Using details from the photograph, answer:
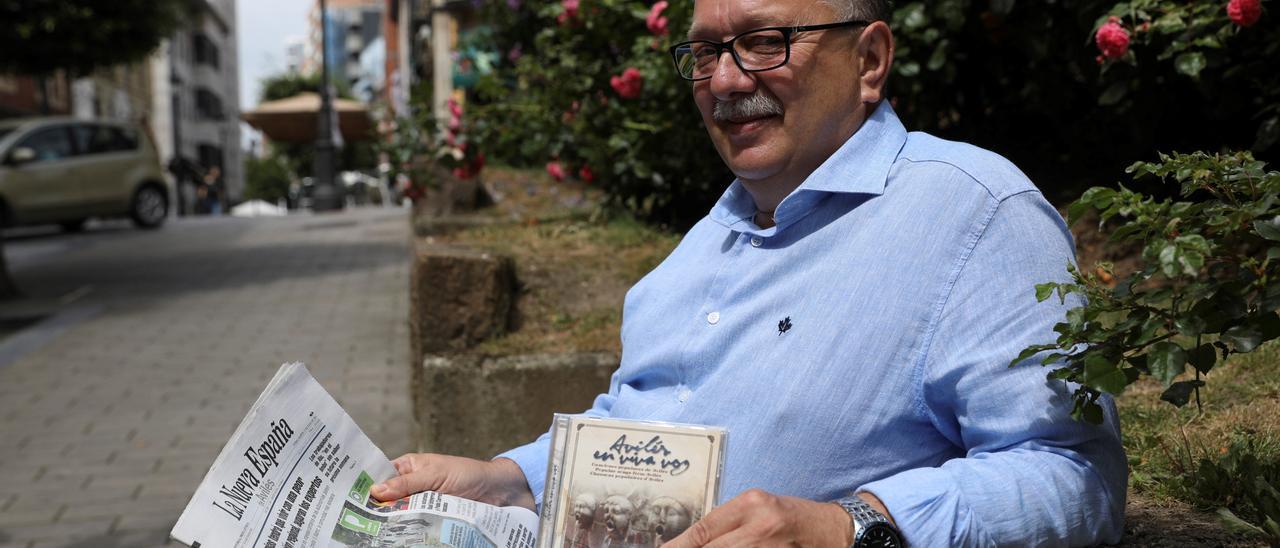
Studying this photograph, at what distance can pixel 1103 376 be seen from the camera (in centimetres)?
144

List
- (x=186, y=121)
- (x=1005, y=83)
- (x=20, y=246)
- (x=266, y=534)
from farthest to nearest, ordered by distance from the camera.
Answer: (x=186, y=121)
(x=20, y=246)
(x=1005, y=83)
(x=266, y=534)

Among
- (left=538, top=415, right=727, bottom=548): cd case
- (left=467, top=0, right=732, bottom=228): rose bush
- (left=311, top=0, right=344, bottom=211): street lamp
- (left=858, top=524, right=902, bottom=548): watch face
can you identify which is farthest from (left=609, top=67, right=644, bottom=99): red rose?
(left=311, top=0, right=344, bottom=211): street lamp

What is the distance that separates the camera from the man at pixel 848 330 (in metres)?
1.55

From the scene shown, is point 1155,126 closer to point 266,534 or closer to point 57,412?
point 266,534

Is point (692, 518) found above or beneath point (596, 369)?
above

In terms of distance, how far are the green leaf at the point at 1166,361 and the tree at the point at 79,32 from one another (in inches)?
559

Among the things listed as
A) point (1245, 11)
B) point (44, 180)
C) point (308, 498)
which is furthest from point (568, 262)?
point (44, 180)

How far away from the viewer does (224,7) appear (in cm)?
7350

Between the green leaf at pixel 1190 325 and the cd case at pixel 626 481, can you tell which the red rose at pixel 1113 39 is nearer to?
the green leaf at pixel 1190 325

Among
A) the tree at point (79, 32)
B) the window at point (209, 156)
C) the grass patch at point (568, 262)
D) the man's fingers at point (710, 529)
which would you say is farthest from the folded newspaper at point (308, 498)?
the window at point (209, 156)

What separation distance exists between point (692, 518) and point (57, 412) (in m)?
5.99

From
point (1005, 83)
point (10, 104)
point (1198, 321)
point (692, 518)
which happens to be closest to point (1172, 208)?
point (1198, 321)

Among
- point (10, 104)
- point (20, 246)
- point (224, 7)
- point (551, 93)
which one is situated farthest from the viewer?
point (224, 7)

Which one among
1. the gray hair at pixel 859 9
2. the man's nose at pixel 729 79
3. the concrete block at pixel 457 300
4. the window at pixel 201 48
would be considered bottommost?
the window at pixel 201 48
